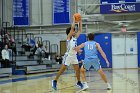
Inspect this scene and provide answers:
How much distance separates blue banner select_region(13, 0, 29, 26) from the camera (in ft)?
92.6

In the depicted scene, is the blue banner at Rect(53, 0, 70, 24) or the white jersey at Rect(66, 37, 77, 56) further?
the blue banner at Rect(53, 0, 70, 24)

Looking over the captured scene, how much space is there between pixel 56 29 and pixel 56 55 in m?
2.75

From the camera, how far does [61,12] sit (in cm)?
2764

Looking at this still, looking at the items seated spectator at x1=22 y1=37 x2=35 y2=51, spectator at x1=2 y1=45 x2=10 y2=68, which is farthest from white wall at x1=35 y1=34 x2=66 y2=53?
spectator at x1=2 y1=45 x2=10 y2=68

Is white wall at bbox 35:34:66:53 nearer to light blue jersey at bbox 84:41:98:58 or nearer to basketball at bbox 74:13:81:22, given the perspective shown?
light blue jersey at bbox 84:41:98:58

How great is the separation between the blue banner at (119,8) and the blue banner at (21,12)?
6254mm

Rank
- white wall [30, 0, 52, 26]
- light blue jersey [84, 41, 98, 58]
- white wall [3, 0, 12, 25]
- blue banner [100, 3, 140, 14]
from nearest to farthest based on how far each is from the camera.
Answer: light blue jersey [84, 41, 98, 58] → blue banner [100, 3, 140, 14] → white wall [30, 0, 52, 26] → white wall [3, 0, 12, 25]

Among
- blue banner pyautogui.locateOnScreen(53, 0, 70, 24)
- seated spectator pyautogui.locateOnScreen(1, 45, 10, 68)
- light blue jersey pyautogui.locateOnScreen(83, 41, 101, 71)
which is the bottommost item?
seated spectator pyautogui.locateOnScreen(1, 45, 10, 68)

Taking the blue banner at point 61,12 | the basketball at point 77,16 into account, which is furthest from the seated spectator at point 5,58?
the blue banner at point 61,12

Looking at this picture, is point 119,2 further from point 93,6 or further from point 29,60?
point 29,60

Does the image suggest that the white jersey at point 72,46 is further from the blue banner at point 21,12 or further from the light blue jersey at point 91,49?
the blue banner at point 21,12

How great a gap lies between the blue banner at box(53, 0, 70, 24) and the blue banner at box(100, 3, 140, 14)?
111 inches

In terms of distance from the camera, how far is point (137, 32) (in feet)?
87.6

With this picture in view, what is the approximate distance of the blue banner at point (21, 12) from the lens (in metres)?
28.2
